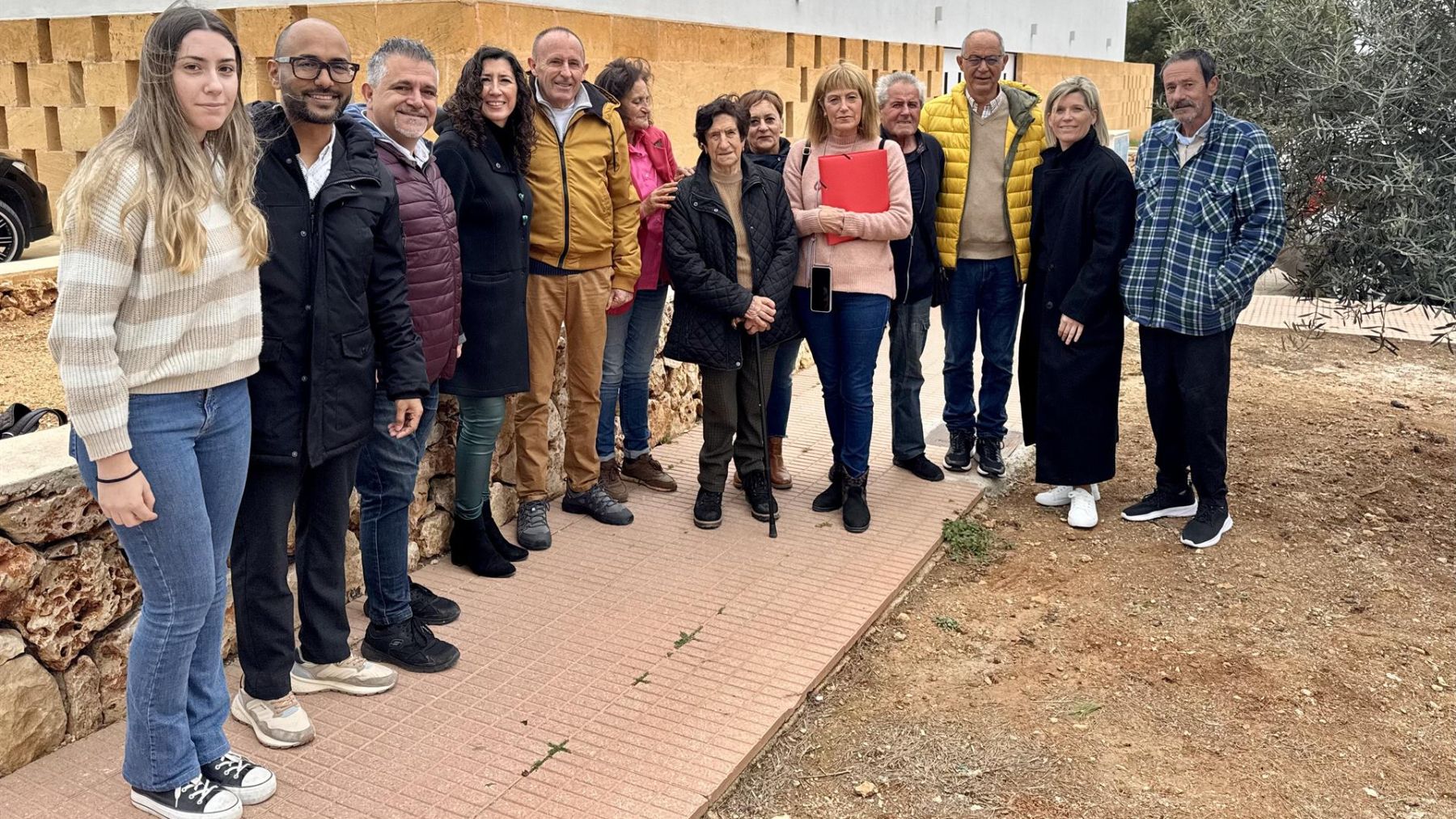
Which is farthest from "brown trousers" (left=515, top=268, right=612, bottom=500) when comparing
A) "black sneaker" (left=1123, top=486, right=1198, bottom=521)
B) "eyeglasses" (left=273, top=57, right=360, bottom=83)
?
"black sneaker" (left=1123, top=486, right=1198, bottom=521)

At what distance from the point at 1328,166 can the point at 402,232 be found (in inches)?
168

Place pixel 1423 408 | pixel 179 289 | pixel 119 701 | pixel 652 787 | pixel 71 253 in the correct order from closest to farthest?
pixel 71 253, pixel 179 289, pixel 652 787, pixel 119 701, pixel 1423 408

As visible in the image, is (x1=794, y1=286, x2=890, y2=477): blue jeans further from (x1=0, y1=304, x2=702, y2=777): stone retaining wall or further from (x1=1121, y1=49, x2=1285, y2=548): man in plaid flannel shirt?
(x1=0, y1=304, x2=702, y2=777): stone retaining wall

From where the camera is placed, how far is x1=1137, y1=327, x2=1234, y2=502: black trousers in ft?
16.6

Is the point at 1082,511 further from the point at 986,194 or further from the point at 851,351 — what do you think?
the point at 986,194

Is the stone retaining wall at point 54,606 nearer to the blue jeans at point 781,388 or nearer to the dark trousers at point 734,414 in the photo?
the dark trousers at point 734,414

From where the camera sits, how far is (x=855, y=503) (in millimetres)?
5426

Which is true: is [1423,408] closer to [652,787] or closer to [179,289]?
[652,787]

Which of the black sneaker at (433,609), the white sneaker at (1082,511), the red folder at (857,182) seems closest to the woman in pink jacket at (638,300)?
the red folder at (857,182)

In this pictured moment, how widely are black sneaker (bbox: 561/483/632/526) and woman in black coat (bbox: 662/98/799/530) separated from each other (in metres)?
0.33

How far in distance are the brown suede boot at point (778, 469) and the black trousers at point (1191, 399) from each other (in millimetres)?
1703

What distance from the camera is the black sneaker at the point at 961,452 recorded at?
6.20 meters

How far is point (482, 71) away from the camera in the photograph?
4.38 m

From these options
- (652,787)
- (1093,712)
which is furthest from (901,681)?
(652,787)
